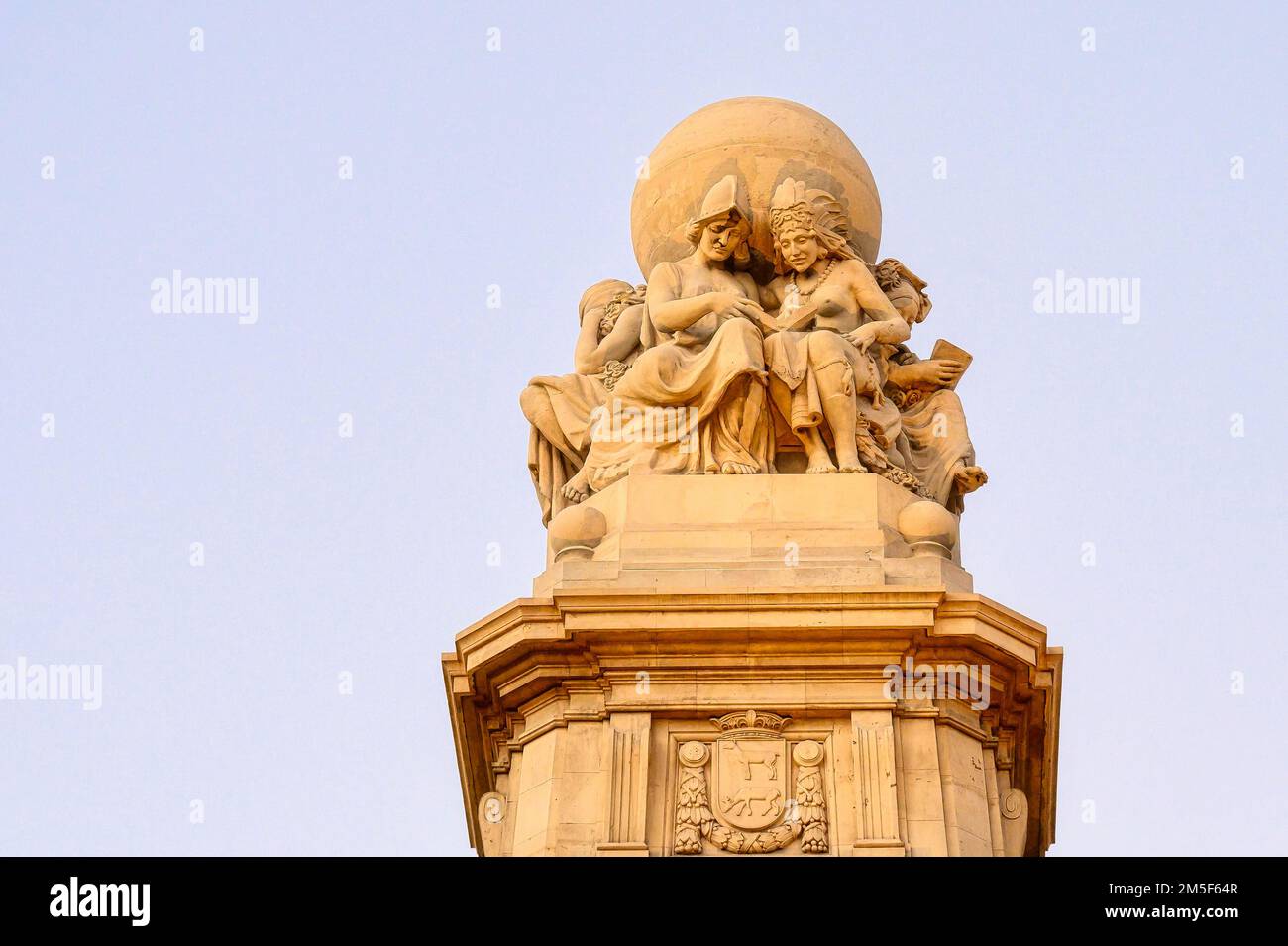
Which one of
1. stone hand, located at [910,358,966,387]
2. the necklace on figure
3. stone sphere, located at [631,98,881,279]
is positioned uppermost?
stone sphere, located at [631,98,881,279]

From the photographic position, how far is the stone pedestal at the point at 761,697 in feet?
71.4

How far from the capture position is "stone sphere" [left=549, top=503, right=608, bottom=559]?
23.8 meters

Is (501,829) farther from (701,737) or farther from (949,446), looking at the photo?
(949,446)

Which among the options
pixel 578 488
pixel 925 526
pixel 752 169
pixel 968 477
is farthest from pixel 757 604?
pixel 752 169

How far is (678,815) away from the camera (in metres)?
21.8

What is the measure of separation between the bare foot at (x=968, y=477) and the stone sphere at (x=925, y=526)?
167 cm

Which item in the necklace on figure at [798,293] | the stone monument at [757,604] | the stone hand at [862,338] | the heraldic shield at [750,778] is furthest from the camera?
the necklace on figure at [798,293]

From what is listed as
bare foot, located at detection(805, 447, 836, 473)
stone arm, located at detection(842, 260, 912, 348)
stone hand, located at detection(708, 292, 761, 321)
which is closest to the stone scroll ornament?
bare foot, located at detection(805, 447, 836, 473)

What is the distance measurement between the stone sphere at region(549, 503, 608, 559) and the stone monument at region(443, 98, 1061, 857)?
3cm

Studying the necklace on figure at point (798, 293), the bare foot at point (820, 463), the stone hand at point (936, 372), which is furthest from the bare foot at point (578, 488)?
the stone hand at point (936, 372)

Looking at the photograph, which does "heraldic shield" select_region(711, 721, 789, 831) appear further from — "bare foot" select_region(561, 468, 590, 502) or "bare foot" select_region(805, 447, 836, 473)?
"bare foot" select_region(561, 468, 590, 502)

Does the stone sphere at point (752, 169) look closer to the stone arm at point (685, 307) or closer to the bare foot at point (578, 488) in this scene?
the stone arm at point (685, 307)

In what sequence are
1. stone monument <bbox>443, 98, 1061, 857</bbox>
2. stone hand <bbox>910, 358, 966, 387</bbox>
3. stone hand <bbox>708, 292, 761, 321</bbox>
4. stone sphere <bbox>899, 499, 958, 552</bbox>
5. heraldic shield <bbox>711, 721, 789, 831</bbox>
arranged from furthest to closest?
stone hand <bbox>910, 358, 966, 387</bbox>, stone hand <bbox>708, 292, 761, 321</bbox>, stone sphere <bbox>899, 499, 958, 552</bbox>, stone monument <bbox>443, 98, 1061, 857</bbox>, heraldic shield <bbox>711, 721, 789, 831</bbox>

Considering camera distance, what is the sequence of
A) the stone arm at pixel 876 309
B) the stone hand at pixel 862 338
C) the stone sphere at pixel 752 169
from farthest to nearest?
1. the stone sphere at pixel 752 169
2. the stone arm at pixel 876 309
3. the stone hand at pixel 862 338
